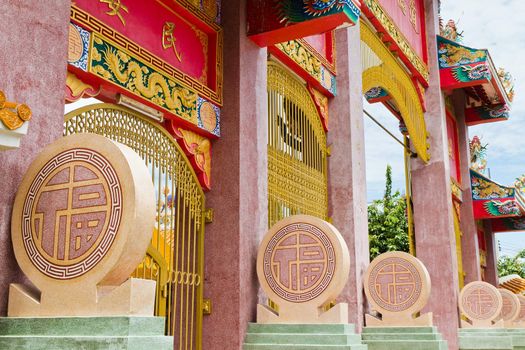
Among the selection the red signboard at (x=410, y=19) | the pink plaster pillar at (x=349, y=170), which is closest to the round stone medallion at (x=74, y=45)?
the pink plaster pillar at (x=349, y=170)

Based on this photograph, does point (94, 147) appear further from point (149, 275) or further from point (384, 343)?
point (384, 343)

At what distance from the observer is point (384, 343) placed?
652cm

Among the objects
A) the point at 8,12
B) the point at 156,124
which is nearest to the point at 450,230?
the point at 156,124

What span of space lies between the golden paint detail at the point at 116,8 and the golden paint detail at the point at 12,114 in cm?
181

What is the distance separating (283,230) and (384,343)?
251cm

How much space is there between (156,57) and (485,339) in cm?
724

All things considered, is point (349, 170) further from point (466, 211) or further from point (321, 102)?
point (466, 211)

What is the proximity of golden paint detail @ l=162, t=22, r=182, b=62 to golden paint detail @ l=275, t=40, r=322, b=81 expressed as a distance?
1.56 meters

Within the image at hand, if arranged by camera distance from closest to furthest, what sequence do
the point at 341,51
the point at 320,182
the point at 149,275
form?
the point at 149,275 < the point at 320,182 < the point at 341,51

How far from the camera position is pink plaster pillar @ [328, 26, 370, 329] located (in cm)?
679

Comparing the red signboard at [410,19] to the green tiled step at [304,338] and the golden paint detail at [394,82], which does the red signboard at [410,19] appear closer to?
the golden paint detail at [394,82]

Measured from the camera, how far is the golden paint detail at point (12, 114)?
7.95 ft

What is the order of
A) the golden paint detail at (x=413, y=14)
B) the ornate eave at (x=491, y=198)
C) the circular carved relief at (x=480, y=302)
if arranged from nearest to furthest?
1. the circular carved relief at (x=480, y=302)
2. the golden paint detail at (x=413, y=14)
3. the ornate eave at (x=491, y=198)

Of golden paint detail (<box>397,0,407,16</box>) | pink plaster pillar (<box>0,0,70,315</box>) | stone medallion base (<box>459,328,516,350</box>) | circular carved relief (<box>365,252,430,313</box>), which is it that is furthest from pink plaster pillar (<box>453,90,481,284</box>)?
pink plaster pillar (<box>0,0,70,315</box>)
